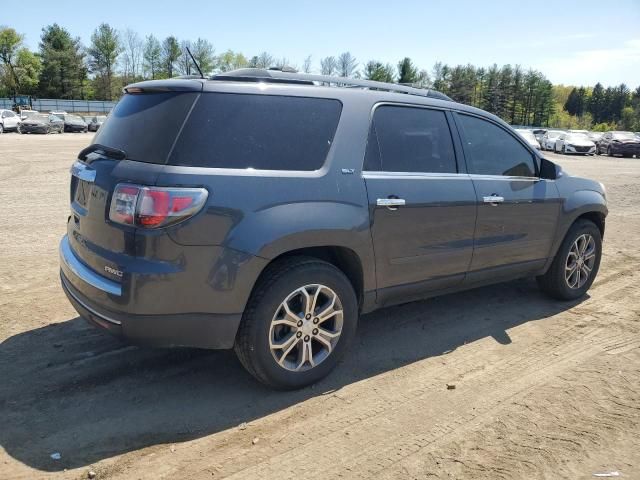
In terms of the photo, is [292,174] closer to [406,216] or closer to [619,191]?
[406,216]

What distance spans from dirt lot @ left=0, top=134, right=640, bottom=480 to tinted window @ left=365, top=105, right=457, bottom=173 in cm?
142

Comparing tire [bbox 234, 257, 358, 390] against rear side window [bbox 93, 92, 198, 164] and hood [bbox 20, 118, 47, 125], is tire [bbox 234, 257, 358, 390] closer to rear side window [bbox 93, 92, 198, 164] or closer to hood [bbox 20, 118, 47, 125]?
rear side window [bbox 93, 92, 198, 164]

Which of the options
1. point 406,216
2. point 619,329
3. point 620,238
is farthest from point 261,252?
point 620,238

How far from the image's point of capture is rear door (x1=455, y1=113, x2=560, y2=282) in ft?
14.4

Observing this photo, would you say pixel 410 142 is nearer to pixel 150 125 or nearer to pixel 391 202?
pixel 391 202

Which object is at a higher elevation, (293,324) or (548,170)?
(548,170)

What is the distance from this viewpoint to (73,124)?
4209 centimetres

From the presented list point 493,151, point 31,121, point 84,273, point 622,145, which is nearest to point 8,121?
point 31,121

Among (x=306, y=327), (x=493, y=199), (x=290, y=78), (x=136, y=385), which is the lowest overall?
(x=136, y=385)

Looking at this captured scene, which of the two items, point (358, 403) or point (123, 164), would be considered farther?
point (358, 403)

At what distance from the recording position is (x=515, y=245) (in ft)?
15.4

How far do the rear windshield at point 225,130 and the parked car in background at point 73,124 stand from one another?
43340mm

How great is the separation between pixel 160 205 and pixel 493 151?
300cm

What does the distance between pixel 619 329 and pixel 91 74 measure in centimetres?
9664
